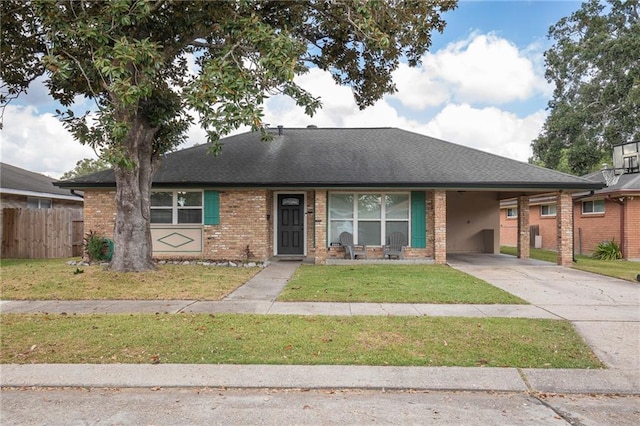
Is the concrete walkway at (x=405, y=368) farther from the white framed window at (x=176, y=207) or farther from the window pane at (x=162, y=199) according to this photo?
the window pane at (x=162, y=199)

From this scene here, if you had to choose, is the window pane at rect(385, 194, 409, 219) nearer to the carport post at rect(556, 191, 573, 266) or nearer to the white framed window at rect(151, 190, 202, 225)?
the carport post at rect(556, 191, 573, 266)

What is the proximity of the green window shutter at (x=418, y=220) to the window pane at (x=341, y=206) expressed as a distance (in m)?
2.08

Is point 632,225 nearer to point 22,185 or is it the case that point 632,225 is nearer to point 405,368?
point 405,368

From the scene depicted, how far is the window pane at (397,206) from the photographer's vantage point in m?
13.4

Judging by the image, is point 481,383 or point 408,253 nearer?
point 481,383

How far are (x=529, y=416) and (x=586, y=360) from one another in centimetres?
178

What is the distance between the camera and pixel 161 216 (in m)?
13.4

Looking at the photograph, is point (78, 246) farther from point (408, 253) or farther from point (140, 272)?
point (408, 253)

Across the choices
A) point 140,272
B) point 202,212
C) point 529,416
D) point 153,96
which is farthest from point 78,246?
point 529,416

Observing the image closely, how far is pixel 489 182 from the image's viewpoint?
12164 mm

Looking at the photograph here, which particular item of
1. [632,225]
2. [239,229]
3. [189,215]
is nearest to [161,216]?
[189,215]

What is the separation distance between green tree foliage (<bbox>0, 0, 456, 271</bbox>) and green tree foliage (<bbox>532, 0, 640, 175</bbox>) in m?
19.3

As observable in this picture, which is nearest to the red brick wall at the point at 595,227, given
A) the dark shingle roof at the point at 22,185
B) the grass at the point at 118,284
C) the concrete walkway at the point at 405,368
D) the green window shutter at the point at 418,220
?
the concrete walkway at the point at 405,368

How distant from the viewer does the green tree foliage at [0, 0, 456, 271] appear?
760cm
